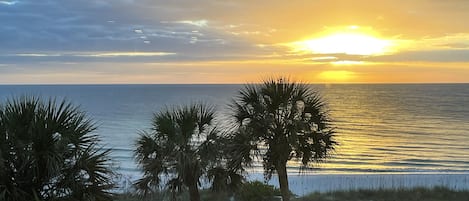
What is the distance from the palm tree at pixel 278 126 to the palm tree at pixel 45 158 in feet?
12.3

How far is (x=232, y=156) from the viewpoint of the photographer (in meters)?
10.9

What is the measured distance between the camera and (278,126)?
11.1 metres

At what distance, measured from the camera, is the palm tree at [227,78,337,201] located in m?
11.0

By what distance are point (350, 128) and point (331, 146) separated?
47.4 meters

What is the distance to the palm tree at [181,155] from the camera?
10.5 metres

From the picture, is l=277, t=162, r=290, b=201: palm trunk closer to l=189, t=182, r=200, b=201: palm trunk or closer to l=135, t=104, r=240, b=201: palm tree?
l=135, t=104, r=240, b=201: palm tree

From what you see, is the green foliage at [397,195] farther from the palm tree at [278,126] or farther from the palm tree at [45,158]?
the palm tree at [45,158]

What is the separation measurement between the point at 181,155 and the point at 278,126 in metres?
2.30

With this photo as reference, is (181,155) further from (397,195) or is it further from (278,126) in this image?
(397,195)

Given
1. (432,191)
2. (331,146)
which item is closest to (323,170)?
(432,191)

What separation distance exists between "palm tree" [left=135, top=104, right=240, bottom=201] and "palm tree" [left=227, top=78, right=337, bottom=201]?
43cm

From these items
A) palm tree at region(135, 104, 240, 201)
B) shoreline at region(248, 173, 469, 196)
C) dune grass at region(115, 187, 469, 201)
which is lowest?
shoreline at region(248, 173, 469, 196)

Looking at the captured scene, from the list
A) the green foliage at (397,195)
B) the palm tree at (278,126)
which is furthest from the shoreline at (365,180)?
the palm tree at (278,126)

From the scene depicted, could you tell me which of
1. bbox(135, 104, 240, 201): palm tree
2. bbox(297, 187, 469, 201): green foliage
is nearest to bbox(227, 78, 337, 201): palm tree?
bbox(135, 104, 240, 201): palm tree
